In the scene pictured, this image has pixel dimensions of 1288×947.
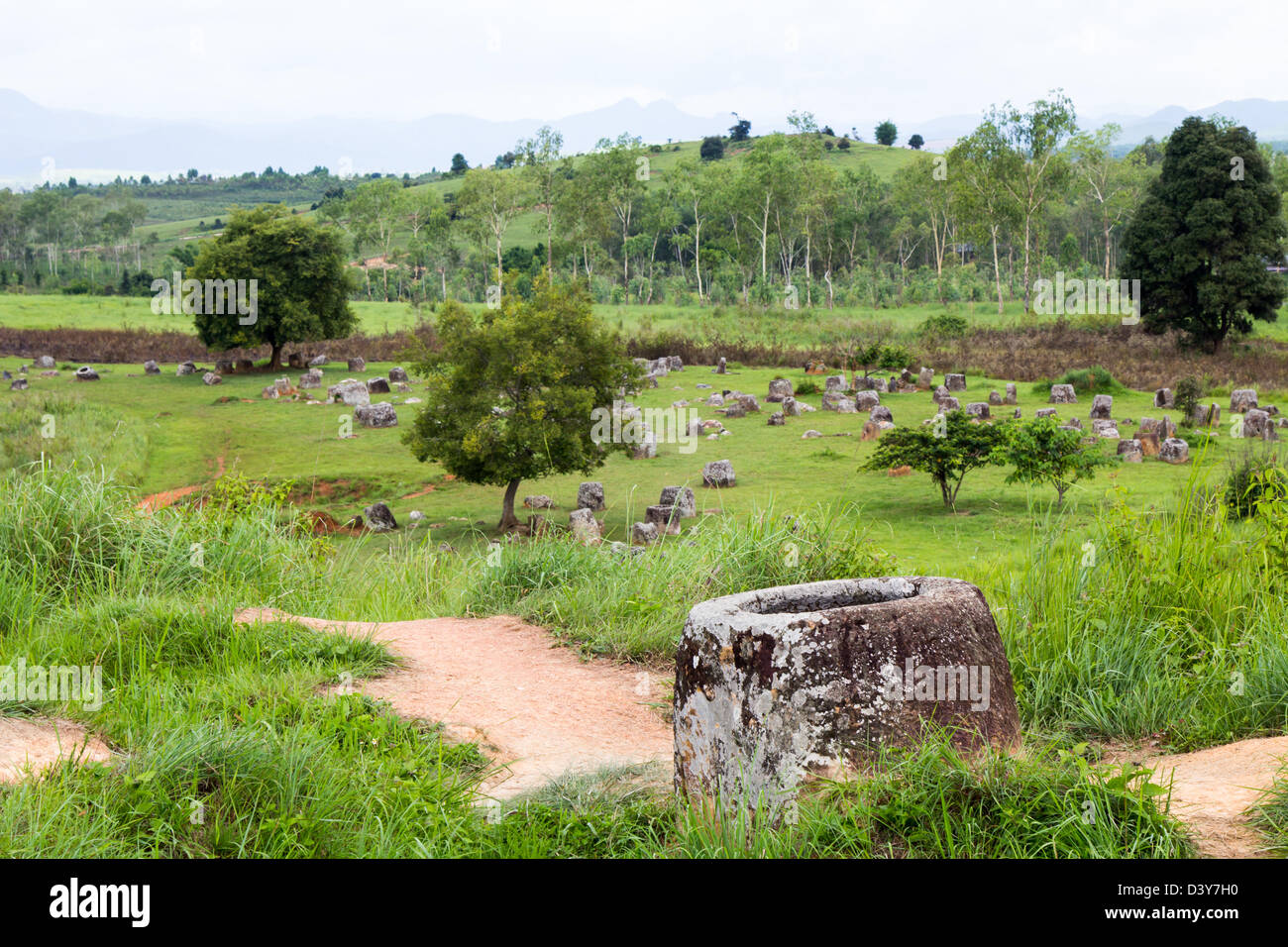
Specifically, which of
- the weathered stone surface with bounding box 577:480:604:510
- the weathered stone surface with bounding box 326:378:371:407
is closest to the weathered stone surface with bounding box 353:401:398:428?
the weathered stone surface with bounding box 326:378:371:407

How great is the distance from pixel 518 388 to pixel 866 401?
13.2 m

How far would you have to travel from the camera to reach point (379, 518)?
64.2ft

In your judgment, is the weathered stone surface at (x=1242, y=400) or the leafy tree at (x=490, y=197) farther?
the leafy tree at (x=490, y=197)

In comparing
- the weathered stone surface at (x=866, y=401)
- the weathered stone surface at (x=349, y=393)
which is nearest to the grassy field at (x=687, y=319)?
the weathered stone surface at (x=866, y=401)

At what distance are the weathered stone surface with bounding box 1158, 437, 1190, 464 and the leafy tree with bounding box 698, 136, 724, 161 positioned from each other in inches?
3718

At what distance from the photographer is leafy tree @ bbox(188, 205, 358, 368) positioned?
36.8 meters

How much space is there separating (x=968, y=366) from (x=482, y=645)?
3336 cm

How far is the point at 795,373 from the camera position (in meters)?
37.6

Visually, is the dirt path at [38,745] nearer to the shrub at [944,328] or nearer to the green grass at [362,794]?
the green grass at [362,794]

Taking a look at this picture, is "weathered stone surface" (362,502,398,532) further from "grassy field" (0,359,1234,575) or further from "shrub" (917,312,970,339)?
"shrub" (917,312,970,339)

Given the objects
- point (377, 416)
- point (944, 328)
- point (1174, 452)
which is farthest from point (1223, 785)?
point (944, 328)

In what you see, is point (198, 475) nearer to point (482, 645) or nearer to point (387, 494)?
point (387, 494)

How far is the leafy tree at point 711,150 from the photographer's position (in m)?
114

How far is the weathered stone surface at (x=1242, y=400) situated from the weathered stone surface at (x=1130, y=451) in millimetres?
6323
